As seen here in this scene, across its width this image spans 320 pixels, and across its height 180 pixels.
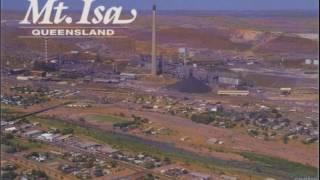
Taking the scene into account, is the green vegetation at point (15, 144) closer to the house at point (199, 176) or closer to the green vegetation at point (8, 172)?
the green vegetation at point (8, 172)

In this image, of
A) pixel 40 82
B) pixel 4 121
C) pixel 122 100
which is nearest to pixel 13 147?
pixel 4 121

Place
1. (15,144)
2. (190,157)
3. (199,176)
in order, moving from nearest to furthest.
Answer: (199,176), (190,157), (15,144)

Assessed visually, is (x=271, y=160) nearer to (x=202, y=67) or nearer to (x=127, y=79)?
(x=202, y=67)

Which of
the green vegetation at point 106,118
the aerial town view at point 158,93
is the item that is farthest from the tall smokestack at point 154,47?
the green vegetation at point 106,118

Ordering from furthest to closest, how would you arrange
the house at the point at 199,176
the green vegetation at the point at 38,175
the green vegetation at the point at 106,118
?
the green vegetation at the point at 106,118 → the green vegetation at the point at 38,175 → the house at the point at 199,176

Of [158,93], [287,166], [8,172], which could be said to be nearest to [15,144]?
[8,172]

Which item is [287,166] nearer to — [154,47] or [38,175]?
[154,47]

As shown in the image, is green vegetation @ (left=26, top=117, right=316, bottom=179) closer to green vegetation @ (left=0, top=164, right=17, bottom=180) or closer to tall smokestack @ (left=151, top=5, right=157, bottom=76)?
green vegetation @ (left=0, top=164, right=17, bottom=180)

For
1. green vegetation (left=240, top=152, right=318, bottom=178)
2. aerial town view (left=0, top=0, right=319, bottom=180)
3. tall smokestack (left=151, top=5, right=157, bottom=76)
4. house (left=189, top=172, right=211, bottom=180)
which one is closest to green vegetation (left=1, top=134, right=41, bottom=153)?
aerial town view (left=0, top=0, right=319, bottom=180)

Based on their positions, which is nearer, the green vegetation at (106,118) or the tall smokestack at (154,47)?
the tall smokestack at (154,47)
